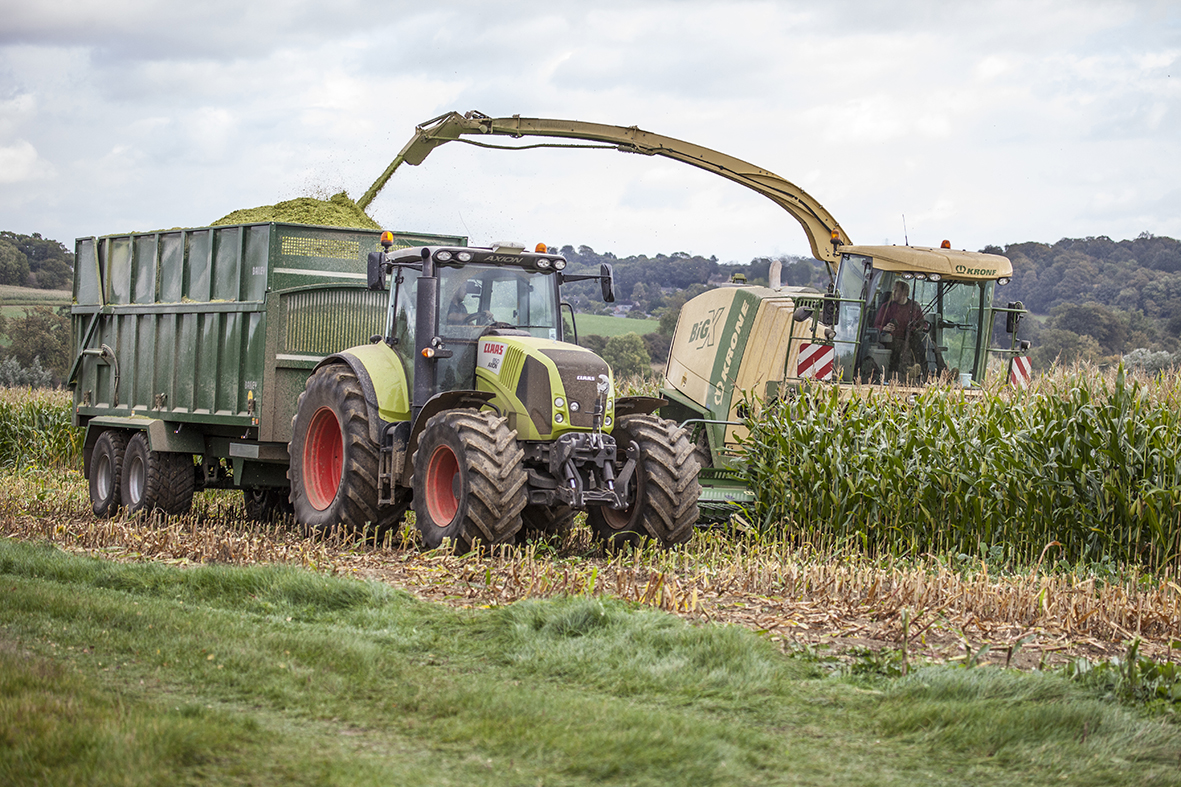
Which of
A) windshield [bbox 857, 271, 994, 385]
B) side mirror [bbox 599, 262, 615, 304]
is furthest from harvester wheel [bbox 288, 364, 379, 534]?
windshield [bbox 857, 271, 994, 385]

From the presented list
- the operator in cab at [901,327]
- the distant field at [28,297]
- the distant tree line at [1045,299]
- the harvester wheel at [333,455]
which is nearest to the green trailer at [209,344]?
the harvester wheel at [333,455]

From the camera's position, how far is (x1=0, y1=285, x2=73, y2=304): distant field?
5397cm

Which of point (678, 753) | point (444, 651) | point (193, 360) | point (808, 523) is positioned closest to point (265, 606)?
point (444, 651)

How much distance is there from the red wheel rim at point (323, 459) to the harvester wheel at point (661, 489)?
293cm

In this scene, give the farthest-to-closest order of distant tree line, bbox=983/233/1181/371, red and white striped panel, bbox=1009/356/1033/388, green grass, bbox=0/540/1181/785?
distant tree line, bbox=983/233/1181/371, red and white striped panel, bbox=1009/356/1033/388, green grass, bbox=0/540/1181/785

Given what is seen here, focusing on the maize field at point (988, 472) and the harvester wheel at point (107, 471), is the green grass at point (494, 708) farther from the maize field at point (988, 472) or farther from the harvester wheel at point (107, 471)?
the harvester wheel at point (107, 471)

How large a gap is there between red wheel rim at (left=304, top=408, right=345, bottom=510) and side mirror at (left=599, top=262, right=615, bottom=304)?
2708 millimetres

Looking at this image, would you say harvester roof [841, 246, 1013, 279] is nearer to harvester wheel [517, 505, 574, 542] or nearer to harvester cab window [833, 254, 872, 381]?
harvester cab window [833, 254, 872, 381]

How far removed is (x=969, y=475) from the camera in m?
9.70

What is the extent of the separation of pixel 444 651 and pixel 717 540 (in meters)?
4.46

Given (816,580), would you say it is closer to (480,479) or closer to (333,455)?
(480,479)

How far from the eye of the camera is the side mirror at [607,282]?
10.1m

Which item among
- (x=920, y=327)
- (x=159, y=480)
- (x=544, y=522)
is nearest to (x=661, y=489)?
(x=544, y=522)

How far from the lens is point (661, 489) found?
8938 mm
